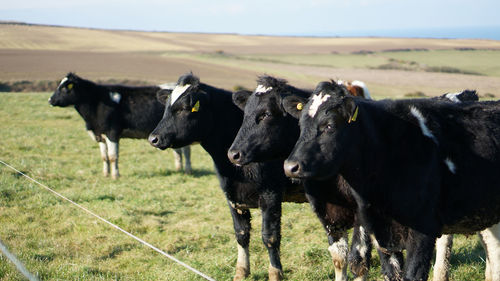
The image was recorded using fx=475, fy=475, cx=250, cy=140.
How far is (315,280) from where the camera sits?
5.55 m

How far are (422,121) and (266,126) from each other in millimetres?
1577

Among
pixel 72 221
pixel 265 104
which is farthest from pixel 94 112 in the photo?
pixel 265 104

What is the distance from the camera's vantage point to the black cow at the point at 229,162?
17.8ft

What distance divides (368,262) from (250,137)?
1765 mm

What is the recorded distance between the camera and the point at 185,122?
218 inches

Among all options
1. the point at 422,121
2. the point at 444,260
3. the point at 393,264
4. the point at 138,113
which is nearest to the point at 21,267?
the point at 393,264

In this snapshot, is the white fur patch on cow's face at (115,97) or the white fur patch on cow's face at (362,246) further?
the white fur patch on cow's face at (115,97)

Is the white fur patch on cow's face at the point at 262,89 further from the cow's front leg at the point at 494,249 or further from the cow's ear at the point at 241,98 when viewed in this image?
the cow's front leg at the point at 494,249

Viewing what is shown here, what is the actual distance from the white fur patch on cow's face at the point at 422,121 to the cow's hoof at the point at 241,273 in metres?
2.84

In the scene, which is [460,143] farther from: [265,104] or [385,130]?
[265,104]

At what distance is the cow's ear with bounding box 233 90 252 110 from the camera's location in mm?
5449

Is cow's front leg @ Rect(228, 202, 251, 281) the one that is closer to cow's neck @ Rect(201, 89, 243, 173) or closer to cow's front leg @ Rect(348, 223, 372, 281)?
cow's neck @ Rect(201, 89, 243, 173)

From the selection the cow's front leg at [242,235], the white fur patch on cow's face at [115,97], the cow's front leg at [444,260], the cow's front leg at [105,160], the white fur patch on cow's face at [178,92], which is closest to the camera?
the cow's front leg at [444,260]

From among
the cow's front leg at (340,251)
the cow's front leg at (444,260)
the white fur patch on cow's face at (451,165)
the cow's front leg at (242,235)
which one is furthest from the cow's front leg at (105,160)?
the white fur patch on cow's face at (451,165)
